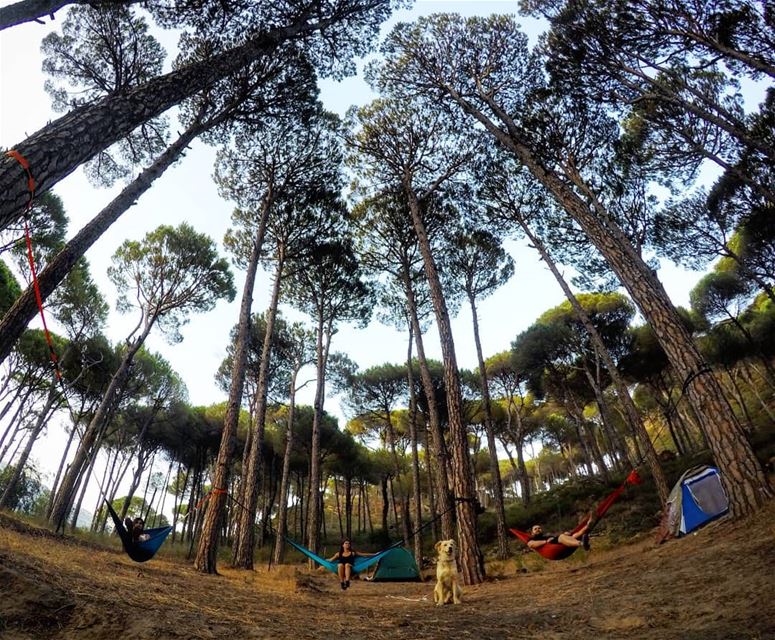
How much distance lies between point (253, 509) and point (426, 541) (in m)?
11.8

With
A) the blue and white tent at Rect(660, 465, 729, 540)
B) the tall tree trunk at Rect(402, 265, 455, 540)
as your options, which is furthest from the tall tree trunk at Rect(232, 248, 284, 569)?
the blue and white tent at Rect(660, 465, 729, 540)

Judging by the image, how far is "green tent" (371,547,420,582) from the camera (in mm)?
7543

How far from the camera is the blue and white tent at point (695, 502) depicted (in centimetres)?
455

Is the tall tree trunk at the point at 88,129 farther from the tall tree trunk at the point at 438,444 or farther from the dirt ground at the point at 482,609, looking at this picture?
the tall tree trunk at the point at 438,444

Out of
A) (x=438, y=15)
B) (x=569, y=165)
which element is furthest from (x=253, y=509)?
(x=438, y=15)

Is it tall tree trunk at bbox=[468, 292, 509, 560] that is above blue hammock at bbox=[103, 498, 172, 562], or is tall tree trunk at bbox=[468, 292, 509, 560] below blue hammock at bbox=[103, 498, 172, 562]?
above

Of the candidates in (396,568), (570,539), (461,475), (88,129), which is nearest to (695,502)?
(570,539)

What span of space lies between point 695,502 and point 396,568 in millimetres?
5234

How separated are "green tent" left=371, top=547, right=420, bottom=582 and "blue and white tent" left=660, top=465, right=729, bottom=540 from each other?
14.7ft

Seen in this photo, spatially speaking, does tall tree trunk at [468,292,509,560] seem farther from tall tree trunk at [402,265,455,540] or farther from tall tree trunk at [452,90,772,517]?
tall tree trunk at [452,90,772,517]

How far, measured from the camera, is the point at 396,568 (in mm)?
7555

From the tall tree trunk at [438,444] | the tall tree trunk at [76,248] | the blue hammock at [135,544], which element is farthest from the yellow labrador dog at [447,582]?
the tall tree trunk at [76,248]

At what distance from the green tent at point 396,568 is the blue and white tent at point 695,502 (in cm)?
448

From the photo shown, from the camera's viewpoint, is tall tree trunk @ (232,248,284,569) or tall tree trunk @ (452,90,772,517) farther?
tall tree trunk @ (232,248,284,569)
